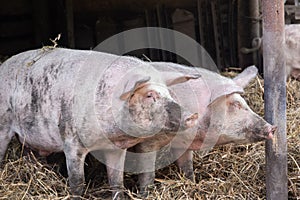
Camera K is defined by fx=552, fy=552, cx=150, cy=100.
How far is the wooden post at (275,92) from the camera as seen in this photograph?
11.2ft

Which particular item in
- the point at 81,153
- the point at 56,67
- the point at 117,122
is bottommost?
the point at 81,153

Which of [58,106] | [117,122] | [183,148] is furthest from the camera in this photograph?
[183,148]

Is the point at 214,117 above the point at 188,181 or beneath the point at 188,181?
above

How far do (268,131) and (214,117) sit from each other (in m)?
0.39

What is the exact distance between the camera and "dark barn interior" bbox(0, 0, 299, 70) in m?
6.71

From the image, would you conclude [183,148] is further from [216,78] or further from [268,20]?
[268,20]

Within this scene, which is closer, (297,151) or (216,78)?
(216,78)


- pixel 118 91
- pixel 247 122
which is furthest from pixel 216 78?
pixel 118 91

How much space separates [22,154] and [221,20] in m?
3.93

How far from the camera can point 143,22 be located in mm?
7383

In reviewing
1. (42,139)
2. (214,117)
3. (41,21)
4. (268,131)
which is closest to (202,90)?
(214,117)

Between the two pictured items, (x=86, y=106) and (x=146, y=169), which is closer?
(x=86, y=106)

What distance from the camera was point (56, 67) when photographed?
3736 mm

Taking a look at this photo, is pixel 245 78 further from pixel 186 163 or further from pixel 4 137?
pixel 4 137
